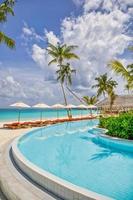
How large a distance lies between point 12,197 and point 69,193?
1249mm

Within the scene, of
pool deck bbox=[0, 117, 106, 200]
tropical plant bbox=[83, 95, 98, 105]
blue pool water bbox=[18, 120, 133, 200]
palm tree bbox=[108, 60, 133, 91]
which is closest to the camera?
pool deck bbox=[0, 117, 106, 200]

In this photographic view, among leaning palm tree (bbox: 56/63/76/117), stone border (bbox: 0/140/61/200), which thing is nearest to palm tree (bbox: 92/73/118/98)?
leaning palm tree (bbox: 56/63/76/117)

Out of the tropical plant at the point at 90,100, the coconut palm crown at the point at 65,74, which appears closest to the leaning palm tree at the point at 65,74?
the coconut palm crown at the point at 65,74

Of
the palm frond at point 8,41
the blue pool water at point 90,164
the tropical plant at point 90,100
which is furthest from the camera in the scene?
the tropical plant at point 90,100

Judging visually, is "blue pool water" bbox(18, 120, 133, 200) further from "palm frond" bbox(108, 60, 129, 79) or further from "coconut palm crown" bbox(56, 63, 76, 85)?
"coconut palm crown" bbox(56, 63, 76, 85)

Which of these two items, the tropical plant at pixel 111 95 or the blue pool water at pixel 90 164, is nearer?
the blue pool water at pixel 90 164

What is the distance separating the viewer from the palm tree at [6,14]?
12585mm

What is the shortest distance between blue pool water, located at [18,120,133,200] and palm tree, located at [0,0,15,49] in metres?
5.11

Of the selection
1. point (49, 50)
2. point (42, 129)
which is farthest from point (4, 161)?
point (49, 50)

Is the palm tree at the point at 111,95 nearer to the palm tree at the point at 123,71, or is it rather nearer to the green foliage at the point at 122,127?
the palm tree at the point at 123,71

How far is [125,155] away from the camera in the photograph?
10.6 meters

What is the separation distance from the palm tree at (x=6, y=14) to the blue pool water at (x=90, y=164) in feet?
16.8

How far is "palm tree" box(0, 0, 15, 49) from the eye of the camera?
1259cm

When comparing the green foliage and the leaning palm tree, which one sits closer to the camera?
the green foliage
